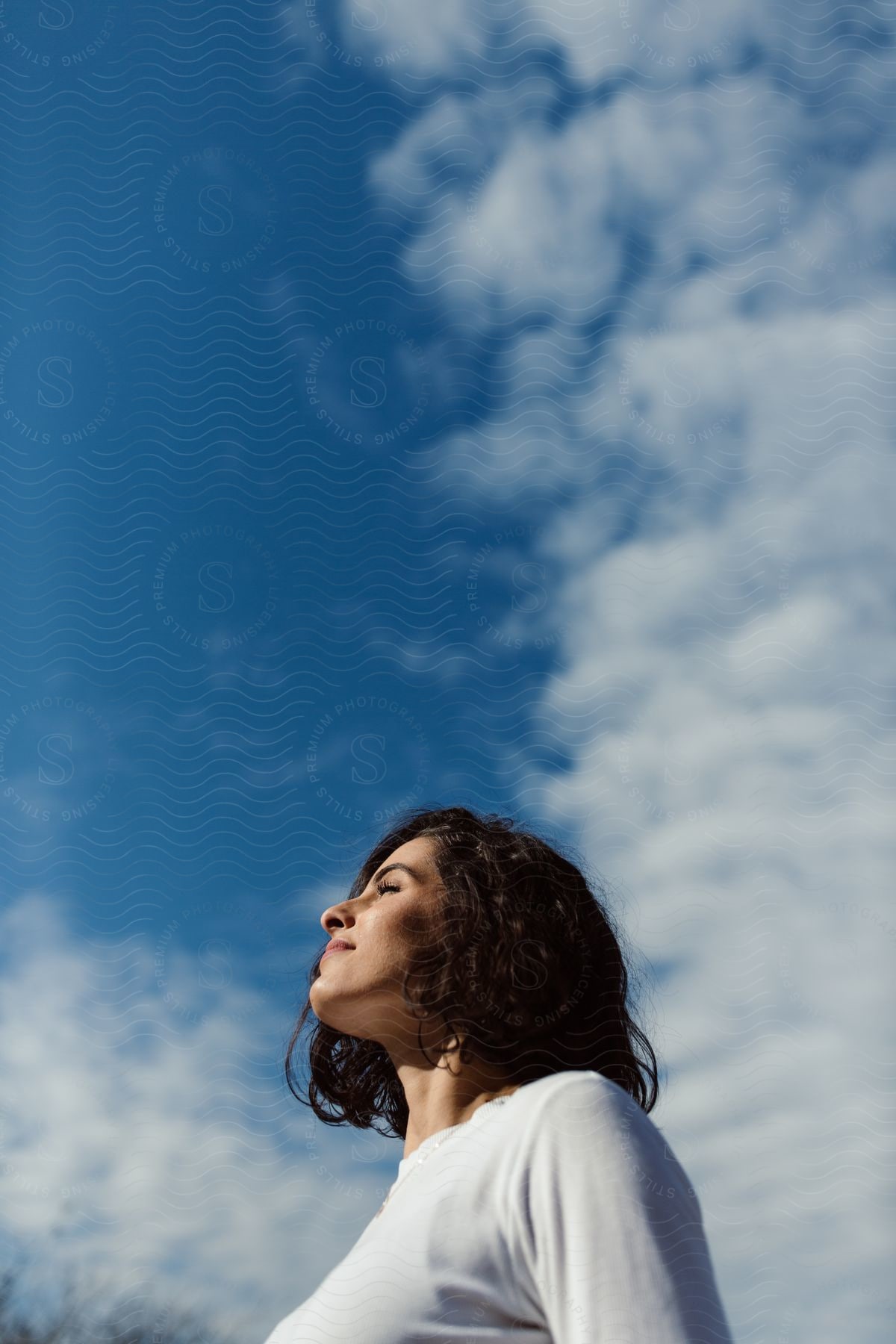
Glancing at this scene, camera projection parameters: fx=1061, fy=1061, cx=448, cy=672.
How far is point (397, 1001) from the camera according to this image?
1.15 meters

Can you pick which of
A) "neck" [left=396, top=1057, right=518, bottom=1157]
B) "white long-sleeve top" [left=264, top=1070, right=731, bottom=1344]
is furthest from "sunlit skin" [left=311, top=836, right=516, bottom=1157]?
"white long-sleeve top" [left=264, top=1070, right=731, bottom=1344]

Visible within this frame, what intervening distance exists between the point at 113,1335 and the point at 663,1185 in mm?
725

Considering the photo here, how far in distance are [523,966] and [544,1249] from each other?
349 mm

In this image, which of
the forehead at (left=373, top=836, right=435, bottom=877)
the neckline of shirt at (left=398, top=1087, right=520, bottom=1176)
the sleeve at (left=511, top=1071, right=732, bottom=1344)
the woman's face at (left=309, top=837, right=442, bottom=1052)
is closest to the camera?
the sleeve at (left=511, top=1071, right=732, bottom=1344)

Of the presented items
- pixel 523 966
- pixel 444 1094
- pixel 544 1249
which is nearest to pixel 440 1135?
pixel 444 1094

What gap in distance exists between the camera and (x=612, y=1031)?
1131 millimetres

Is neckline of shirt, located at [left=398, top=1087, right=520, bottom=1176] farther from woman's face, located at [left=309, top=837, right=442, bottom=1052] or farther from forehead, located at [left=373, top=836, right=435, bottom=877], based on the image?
forehead, located at [left=373, top=836, right=435, bottom=877]

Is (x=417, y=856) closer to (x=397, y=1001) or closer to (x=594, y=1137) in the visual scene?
(x=397, y=1001)

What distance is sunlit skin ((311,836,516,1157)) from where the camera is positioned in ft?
3.55

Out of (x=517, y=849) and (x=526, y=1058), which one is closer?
(x=526, y=1058)

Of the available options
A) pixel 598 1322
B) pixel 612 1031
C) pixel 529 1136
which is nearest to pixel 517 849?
pixel 612 1031

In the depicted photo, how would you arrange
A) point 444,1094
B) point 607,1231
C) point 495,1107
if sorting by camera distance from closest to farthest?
point 607,1231 → point 495,1107 → point 444,1094

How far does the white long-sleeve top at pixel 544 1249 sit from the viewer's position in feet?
2.39

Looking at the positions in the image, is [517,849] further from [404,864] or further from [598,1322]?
[598,1322]
